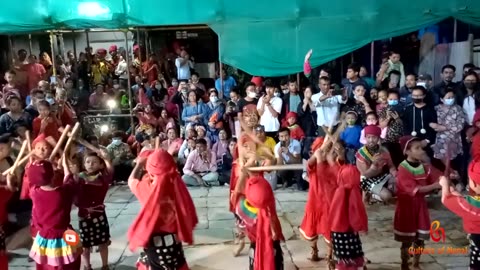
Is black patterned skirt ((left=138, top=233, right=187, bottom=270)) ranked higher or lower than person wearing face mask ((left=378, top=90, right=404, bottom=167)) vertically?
lower

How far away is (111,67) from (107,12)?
5846mm

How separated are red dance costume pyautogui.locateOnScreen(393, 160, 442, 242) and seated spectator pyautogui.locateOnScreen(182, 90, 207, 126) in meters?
4.70

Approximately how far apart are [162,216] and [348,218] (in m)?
1.50

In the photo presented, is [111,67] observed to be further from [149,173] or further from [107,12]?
[149,173]

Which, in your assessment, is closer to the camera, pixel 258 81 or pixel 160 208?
pixel 160 208

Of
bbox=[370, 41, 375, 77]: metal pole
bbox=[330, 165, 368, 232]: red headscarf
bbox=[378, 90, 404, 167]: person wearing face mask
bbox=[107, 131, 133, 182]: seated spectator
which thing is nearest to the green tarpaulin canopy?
bbox=[378, 90, 404, 167]: person wearing face mask

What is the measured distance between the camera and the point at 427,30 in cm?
1010

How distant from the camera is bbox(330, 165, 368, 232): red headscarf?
14.4 ft

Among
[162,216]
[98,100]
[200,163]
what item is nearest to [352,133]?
[200,163]

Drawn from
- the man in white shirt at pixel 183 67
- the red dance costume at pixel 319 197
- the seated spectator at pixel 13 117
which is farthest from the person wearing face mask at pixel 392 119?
the man in white shirt at pixel 183 67

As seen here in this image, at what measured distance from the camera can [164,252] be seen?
394 centimetres

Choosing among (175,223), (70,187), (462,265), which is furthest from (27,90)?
(462,265)

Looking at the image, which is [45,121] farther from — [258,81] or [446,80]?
[446,80]

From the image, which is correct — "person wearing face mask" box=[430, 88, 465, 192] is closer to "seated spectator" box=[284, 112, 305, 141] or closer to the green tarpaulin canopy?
the green tarpaulin canopy
